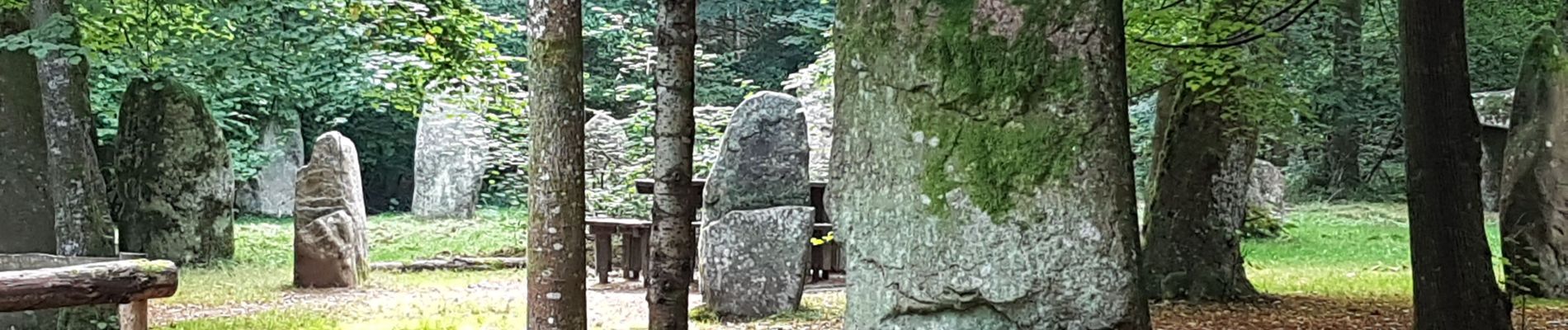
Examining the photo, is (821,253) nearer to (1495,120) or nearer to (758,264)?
(758,264)

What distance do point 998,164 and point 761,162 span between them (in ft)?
23.7

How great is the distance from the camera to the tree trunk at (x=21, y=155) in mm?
9250

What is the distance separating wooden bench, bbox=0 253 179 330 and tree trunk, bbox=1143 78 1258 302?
6.59 m

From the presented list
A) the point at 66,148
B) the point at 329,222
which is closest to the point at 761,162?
the point at 66,148

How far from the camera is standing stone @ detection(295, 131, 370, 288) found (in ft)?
43.9

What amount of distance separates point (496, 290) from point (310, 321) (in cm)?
319

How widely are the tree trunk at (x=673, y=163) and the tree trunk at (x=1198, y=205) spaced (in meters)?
4.72

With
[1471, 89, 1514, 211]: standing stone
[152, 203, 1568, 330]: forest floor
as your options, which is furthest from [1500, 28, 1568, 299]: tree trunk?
[1471, 89, 1514, 211]: standing stone

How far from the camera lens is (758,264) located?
10258mm

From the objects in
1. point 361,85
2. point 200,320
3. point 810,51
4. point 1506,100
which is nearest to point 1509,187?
point 1506,100

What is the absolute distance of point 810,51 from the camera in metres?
26.4

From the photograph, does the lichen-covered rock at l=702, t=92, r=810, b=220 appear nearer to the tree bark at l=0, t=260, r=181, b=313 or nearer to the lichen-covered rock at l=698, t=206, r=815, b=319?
the lichen-covered rock at l=698, t=206, r=815, b=319

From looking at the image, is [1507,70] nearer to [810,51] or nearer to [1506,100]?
[1506,100]

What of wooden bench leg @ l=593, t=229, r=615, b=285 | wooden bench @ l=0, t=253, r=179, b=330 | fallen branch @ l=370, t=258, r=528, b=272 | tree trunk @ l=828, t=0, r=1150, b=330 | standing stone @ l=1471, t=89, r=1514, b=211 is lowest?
fallen branch @ l=370, t=258, r=528, b=272
